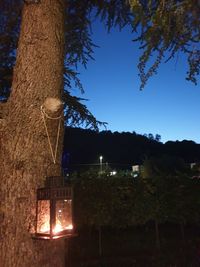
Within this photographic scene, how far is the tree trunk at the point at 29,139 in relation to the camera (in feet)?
9.47

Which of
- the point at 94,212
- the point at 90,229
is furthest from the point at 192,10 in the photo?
the point at 90,229

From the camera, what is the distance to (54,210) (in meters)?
2.69

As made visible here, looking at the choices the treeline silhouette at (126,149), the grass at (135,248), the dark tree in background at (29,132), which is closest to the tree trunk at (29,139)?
the dark tree in background at (29,132)

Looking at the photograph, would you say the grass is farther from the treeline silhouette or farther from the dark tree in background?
the treeline silhouette

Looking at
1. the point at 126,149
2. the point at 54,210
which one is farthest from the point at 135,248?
the point at 126,149

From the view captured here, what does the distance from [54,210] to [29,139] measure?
0.74 meters

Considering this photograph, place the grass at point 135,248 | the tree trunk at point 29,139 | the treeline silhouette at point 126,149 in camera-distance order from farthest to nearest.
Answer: the treeline silhouette at point 126,149 < the grass at point 135,248 < the tree trunk at point 29,139

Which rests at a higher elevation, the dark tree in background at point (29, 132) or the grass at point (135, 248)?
the dark tree in background at point (29, 132)

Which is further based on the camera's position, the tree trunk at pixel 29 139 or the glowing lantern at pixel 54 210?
the tree trunk at pixel 29 139

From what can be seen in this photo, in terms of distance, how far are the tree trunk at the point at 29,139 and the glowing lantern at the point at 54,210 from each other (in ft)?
0.46

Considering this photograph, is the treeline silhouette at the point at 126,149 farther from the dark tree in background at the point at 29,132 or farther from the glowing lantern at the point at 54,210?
the glowing lantern at the point at 54,210

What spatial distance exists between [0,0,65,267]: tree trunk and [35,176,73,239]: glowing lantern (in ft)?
0.46

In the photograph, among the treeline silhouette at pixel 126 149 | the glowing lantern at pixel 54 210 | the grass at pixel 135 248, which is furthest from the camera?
the treeline silhouette at pixel 126 149

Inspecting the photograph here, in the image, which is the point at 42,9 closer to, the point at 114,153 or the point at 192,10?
the point at 192,10
